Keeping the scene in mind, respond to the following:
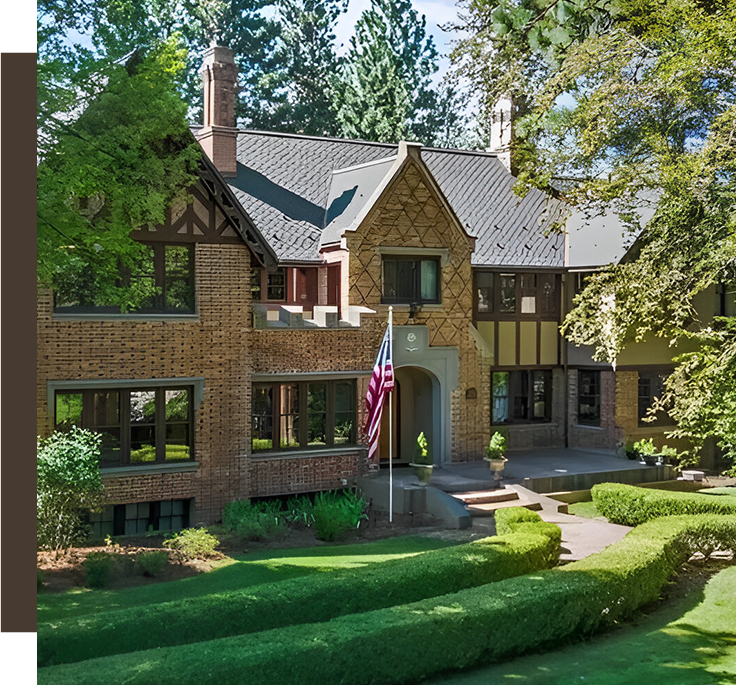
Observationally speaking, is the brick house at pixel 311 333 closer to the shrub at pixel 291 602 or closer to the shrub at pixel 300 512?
the shrub at pixel 300 512

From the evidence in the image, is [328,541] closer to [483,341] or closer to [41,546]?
[41,546]

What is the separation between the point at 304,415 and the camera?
2242 cm

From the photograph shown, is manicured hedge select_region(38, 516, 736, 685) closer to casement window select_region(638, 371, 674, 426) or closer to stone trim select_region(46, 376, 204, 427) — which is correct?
stone trim select_region(46, 376, 204, 427)

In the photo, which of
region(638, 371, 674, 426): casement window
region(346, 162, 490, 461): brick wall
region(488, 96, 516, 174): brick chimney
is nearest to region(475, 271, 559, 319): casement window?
region(346, 162, 490, 461): brick wall

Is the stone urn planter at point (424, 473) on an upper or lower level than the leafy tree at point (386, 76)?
lower

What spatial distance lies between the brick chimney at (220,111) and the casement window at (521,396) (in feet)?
36.3

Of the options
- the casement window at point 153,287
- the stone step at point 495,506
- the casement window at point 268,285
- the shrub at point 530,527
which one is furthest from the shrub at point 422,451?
the casement window at point 153,287

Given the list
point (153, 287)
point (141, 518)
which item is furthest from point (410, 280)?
point (141, 518)

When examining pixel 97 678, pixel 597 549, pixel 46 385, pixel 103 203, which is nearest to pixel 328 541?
pixel 597 549

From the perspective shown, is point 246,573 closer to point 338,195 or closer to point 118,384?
point 118,384

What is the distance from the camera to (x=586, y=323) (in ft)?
82.8

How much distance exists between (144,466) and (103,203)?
5842 mm

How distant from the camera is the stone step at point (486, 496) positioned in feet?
70.2

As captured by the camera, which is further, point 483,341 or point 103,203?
point 483,341
